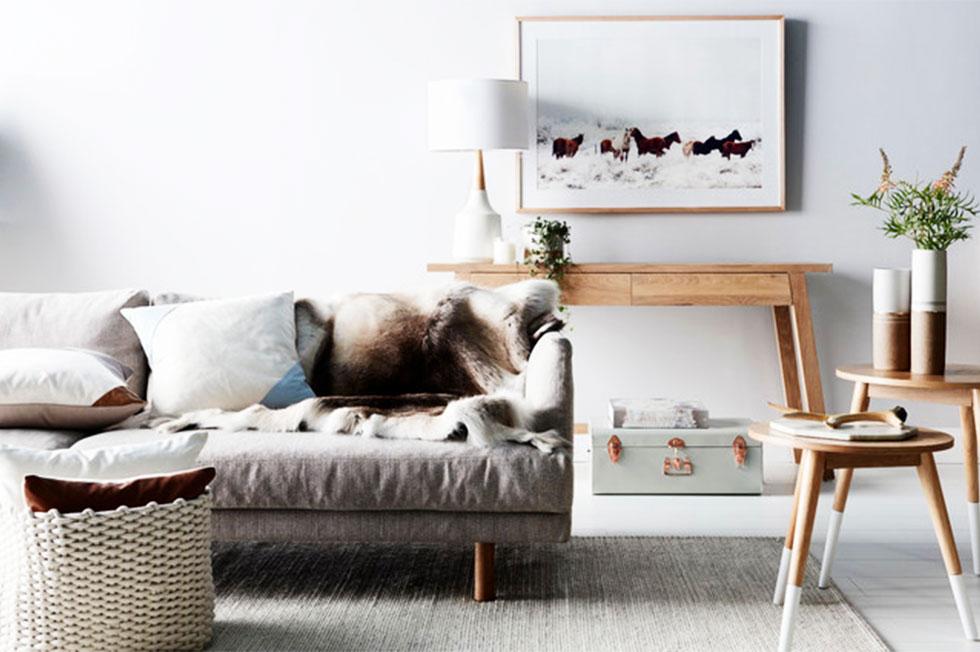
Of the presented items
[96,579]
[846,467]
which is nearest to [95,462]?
[96,579]

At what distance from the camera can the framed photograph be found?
5184 millimetres

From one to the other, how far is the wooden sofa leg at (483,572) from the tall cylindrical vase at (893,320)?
112 cm

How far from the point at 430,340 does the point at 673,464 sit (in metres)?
1.26

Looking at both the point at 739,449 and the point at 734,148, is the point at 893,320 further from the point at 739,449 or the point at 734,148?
the point at 734,148

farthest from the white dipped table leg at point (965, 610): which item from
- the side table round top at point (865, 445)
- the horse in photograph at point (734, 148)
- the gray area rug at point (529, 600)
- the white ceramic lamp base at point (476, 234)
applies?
the horse in photograph at point (734, 148)

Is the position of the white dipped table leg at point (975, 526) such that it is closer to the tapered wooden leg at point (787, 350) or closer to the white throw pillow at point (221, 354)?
the tapered wooden leg at point (787, 350)

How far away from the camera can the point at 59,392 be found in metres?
3.41

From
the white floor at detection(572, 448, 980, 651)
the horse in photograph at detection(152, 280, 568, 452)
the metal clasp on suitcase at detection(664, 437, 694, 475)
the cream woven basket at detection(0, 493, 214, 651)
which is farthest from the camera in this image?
the metal clasp on suitcase at detection(664, 437, 694, 475)

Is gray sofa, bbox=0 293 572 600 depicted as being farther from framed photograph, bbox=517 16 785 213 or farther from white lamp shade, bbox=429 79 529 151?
framed photograph, bbox=517 16 785 213

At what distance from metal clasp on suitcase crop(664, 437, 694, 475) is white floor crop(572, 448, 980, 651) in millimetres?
95

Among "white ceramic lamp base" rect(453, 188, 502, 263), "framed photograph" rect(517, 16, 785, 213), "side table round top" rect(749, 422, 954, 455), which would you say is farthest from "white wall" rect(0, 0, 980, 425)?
"side table round top" rect(749, 422, 954, 455)

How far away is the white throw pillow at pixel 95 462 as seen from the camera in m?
2.84

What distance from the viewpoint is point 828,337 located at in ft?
17.4

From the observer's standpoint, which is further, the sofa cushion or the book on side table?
the sofa cushion
